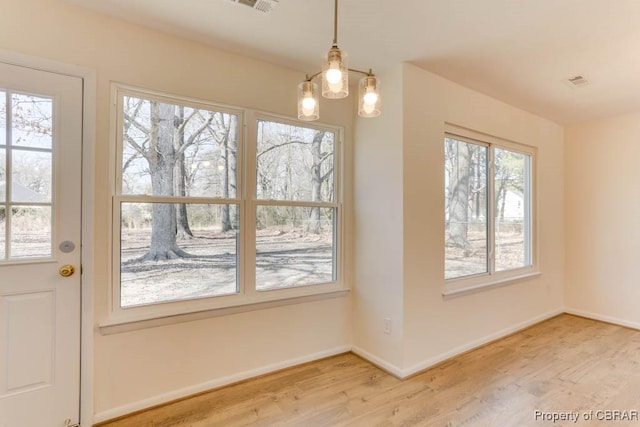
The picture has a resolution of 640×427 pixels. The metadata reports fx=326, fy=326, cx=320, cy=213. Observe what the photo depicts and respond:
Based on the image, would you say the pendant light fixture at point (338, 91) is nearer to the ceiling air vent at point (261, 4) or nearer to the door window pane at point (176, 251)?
the ceiling air vent at point (261, 4)

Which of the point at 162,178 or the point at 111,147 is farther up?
the point at 111,147

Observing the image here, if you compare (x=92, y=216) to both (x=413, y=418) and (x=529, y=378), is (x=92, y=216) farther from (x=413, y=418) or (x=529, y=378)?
(x=529, y=378)

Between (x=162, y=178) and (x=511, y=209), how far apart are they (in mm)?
3635

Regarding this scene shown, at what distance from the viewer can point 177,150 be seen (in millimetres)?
2295

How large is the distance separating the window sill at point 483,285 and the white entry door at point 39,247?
2.77m

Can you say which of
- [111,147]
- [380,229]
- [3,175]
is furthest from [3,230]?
[380,229]

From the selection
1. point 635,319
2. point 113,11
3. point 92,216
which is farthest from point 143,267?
point 635,319

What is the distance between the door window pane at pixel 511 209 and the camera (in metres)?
3.60

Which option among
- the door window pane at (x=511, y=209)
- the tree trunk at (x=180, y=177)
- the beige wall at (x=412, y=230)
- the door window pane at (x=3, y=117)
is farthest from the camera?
the door window pane at (x=511, y=209)

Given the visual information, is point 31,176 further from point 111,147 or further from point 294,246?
point 294,246

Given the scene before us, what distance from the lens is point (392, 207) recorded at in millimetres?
2680

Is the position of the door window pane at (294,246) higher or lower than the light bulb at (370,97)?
lower

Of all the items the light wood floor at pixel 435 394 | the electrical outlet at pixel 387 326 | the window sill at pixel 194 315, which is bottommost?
the light wood floor at pixel 435 394

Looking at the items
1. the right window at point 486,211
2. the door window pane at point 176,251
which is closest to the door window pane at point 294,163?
the door window pane at point 176,251
